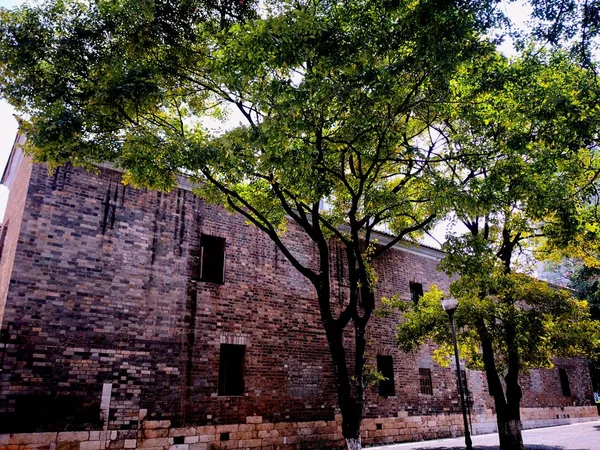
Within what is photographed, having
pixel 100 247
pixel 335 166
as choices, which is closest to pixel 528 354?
pixel 335 166

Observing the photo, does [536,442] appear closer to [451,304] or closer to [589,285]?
[451,304]

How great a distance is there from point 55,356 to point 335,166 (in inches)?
277

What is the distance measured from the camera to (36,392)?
866 centimetres

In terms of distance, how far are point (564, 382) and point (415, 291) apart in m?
11.8

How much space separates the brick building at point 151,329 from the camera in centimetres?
895

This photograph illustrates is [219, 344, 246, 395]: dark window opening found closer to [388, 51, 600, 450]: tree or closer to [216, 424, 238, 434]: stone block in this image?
[216, 424, 238, 434]: stone block

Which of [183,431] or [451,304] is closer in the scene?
[183,431]

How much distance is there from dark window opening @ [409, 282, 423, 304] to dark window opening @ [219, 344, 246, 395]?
819cm

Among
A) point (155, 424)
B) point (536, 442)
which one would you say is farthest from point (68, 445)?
point (536, 442)

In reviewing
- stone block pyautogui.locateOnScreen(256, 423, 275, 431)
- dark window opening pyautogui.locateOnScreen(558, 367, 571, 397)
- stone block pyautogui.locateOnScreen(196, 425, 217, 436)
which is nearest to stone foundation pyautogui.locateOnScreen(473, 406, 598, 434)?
dark window opening pyautogui.locateOnScreen(558, 367, 571, 397)

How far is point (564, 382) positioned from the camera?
2267 centimetres

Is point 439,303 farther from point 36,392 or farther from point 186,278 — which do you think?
point 36,392

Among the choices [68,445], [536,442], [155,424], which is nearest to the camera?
[68,445]

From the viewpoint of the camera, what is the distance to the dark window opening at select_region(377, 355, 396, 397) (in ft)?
48.6
